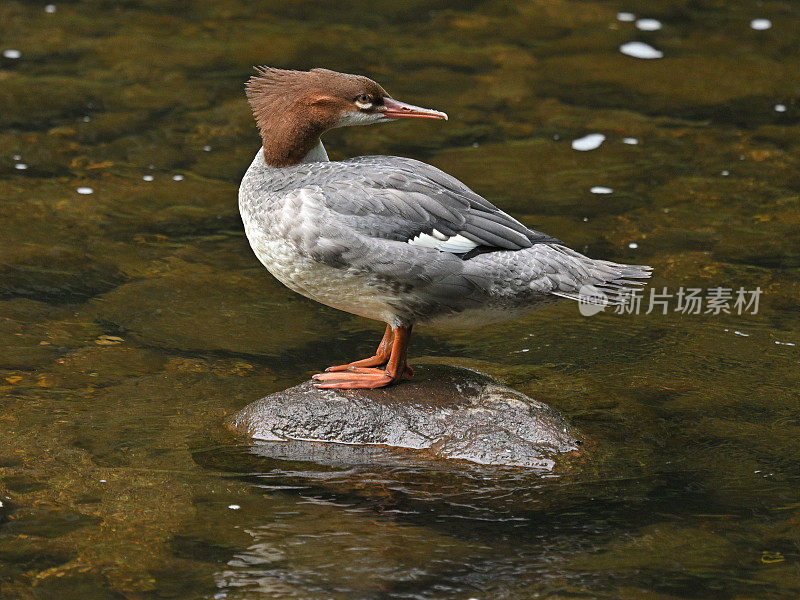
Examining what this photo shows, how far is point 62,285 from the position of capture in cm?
752

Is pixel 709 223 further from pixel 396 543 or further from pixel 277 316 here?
pixel 396 543

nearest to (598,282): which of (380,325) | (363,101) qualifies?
(363,101)

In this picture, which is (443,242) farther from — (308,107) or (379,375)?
(308,107)

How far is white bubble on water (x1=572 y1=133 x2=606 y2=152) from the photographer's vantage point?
9680 mm

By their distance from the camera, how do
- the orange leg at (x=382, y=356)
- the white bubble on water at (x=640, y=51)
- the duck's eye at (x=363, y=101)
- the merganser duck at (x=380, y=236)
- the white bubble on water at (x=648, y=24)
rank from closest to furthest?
1. the merganser duck at (x=380, y=236)
2. the duck's eye at (x=363, y=101)
3. the orange leg at (x=382, y=356)
4. the white bubble on water at (x=640, y=51)
5. the white bubble on water at (x=648, y=24)

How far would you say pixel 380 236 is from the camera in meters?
5.46

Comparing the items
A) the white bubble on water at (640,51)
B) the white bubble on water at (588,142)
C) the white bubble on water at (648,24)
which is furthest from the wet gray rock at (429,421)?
the white bubble on water at (648,24)

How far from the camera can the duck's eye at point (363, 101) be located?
18.6 feet

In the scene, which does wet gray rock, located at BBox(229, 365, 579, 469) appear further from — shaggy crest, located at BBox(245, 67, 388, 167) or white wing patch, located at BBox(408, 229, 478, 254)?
shaggy crest, located at BBox(245, 67, 388, 167)

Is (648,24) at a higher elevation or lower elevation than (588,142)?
higher

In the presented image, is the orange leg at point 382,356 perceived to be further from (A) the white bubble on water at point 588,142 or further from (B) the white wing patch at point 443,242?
(A) the white bubble on water at point 588,142

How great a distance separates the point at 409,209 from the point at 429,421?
3.65 feet

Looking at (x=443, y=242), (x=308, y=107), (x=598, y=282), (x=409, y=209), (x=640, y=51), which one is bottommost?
(x=598, y=282)

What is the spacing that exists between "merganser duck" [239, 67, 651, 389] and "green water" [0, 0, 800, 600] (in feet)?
Result: 2.74
